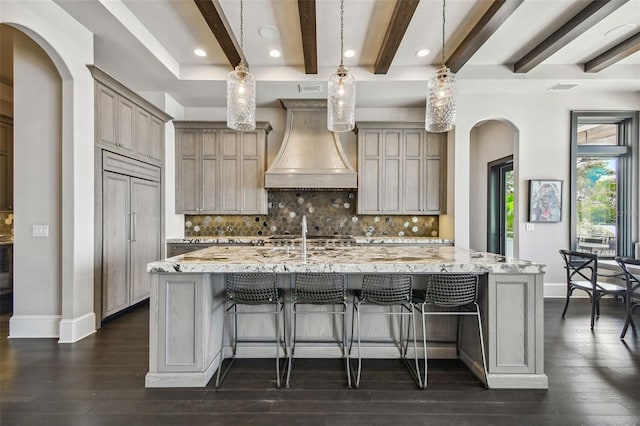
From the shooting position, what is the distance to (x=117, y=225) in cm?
348

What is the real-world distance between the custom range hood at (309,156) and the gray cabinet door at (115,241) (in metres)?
1.88

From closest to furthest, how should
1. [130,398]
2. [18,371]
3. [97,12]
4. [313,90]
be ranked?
1. [130,398]
2. [18,371]
3. [97,12]
4. [313,90]

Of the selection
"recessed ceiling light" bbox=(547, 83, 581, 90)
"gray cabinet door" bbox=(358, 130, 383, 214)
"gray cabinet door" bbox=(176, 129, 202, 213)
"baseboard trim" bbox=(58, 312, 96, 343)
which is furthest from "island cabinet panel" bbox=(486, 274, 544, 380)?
"gray cabinet door" bbox=(176, 129, 202, 213)

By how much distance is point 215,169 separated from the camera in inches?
190

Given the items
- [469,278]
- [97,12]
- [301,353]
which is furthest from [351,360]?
[97,12]

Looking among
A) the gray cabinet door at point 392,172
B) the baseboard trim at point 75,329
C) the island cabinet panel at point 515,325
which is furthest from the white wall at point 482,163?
the baseboard trim at point 75,329

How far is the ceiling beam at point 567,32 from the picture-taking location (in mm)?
2705

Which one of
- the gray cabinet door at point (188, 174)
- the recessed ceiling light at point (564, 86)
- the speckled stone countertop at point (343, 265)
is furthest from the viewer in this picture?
the gray cabinet door at point (188, 174)

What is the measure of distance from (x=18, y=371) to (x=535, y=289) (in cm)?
395

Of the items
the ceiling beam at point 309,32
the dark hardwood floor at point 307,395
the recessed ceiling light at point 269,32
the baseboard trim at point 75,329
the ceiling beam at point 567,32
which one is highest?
the recessed ceiling light at point 269,32

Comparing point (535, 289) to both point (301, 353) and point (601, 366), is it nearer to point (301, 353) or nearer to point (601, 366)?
point (601, 366)

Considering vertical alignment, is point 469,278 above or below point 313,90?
below

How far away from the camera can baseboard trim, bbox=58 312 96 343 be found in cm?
287

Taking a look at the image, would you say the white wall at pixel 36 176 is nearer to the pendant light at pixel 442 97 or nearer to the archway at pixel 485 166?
the pendant light at pixel 442 97
